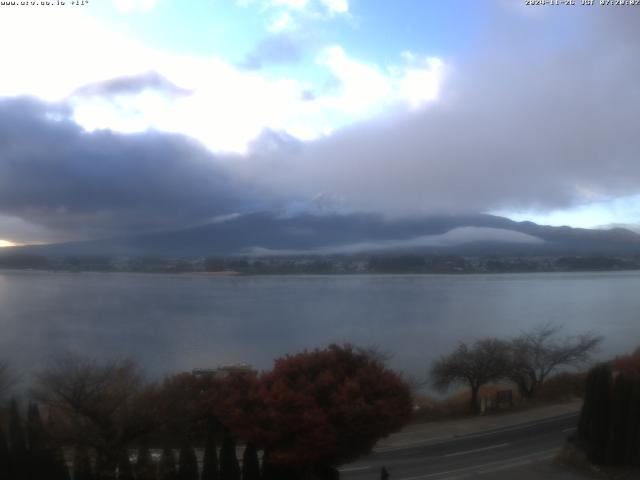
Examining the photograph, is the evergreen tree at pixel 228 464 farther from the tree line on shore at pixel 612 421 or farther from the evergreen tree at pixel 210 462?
the tree line on shore at pixel 612 421

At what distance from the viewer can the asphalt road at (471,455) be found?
50.0 ft

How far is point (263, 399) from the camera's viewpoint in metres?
11.1

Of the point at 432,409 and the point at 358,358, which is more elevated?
the point at 358,358

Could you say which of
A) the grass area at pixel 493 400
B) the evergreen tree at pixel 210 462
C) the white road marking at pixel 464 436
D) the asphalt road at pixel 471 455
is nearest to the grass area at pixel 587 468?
the asphalt road at pixel 471 455

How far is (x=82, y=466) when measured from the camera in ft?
36.2

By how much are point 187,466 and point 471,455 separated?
9290 mm

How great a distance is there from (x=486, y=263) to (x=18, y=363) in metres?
46.8

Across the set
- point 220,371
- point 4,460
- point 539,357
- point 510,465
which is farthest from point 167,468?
point 539,357

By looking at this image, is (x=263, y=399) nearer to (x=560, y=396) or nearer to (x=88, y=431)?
(x=88, y=431)

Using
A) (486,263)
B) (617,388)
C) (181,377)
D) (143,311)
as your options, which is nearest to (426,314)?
(486,263)

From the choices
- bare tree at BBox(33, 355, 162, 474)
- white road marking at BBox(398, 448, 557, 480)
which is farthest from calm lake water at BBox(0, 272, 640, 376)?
white road marking at BBox(398, 448, 557, 480)

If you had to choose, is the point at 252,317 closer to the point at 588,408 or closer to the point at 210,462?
the point at 588,408

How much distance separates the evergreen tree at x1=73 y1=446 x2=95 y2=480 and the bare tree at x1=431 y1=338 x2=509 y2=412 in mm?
18660

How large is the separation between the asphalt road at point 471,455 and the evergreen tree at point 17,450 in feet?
23.3
